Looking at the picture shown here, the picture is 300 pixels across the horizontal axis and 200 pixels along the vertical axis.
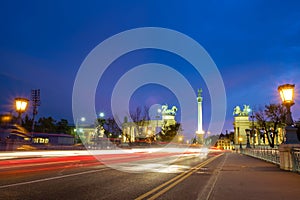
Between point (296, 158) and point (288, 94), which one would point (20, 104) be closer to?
point (288, 94)

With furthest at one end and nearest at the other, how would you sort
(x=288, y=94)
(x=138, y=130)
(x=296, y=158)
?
(x=138, y=130) < (x=288, y=94) < (x=296, y=158)

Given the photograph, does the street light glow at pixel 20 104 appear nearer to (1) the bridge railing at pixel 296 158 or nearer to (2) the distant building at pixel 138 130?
(1) the bridge railing at pixel 296 158

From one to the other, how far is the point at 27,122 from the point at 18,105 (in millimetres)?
89797

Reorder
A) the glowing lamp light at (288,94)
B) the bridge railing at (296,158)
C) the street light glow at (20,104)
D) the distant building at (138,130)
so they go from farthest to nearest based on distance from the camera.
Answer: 1. the distant building at (138,130)
2. the street light glow at (20,104)
3. the glowing lamp light at (288,94)
4. the bridge railing at (296,158)

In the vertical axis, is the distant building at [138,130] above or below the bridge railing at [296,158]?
above

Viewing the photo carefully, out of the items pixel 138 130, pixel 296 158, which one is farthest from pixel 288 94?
pixel 138 130

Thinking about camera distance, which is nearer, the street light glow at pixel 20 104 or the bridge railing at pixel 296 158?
the bridge railing at pixel 296 158

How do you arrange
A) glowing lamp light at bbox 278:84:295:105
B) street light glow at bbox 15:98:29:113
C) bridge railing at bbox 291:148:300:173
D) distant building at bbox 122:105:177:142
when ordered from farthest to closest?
distant building at bbox 122:105:177:142, street light glow at bbox 15:98:29:113, glowing lamp light at bbox 278:84:295:105, bridge railing at bbox 291:148:300:173

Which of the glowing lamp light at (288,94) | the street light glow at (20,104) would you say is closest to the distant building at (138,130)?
the street light glow at (20,104)

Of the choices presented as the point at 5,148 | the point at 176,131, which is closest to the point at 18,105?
the point at 5,148

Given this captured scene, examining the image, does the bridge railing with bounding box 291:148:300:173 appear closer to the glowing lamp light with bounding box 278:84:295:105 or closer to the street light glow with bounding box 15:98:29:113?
the glowing lamp light with bounding box 278:84:295:105

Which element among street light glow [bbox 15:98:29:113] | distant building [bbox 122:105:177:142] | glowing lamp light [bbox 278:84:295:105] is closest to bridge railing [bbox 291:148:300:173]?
glowing lamp light [bbox 278:84:295:105]

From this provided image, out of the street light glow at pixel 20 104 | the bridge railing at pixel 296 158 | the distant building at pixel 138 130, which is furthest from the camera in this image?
the distant building at pixel 138 130

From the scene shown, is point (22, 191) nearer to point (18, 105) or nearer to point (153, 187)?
point (153, 187)
